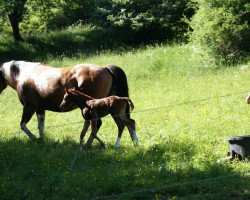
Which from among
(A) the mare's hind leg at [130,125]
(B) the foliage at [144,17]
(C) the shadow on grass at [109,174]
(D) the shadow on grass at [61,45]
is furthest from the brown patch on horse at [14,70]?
(B) the foliage at [144,17]

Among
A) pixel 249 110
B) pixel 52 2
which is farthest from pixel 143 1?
pixel 249 110

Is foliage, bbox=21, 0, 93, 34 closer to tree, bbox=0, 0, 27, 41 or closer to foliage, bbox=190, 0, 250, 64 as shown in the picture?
tree, bbox=0, 0, 27, 41

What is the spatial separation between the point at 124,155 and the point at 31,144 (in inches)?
96.6

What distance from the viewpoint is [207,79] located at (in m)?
17.6

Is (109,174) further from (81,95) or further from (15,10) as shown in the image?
(15,10)

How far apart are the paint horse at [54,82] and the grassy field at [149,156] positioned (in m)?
0.72

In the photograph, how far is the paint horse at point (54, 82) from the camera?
1081cm

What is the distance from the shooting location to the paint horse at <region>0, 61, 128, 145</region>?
35.5 ft

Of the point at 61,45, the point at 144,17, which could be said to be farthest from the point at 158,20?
the point at 61,45

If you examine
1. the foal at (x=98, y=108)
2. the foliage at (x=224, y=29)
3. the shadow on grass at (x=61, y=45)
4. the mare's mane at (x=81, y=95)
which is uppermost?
the mare's mane at (x=81, y=95)

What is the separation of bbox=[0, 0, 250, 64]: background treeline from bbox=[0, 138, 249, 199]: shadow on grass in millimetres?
10940

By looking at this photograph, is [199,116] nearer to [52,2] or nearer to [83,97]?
[83,97]

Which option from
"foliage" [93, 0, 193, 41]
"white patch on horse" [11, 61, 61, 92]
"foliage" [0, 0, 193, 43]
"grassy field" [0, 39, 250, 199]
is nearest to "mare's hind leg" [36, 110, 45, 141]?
"grassy field" [0, 39, 250, 199]

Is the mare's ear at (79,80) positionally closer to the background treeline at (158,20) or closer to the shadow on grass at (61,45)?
the background treeline at (158,20)
